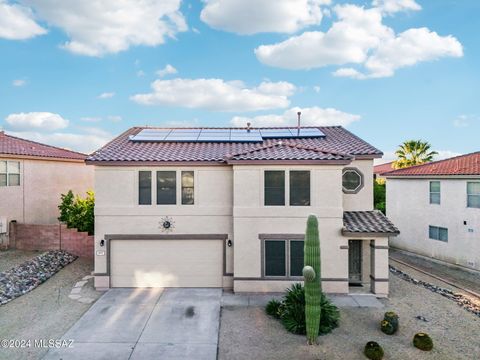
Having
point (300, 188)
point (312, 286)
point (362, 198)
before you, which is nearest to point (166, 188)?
point (300, 188)

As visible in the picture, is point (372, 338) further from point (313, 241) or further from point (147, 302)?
point (147, 302)

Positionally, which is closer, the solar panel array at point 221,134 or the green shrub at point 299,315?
the green shrub at point 299,315

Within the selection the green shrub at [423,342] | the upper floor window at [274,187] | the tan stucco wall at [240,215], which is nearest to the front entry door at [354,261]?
the tan stucco wall at [240,215]

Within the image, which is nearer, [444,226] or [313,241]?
[313,241]

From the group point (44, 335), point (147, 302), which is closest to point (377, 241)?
point (147, 302)

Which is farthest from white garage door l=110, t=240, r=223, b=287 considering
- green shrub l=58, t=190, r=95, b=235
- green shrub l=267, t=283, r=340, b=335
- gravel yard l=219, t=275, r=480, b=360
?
green shrub l=58, t=190, r=95, b=235

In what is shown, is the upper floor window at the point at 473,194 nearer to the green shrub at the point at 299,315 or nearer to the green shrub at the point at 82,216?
the green shrub at the point at 299,315
